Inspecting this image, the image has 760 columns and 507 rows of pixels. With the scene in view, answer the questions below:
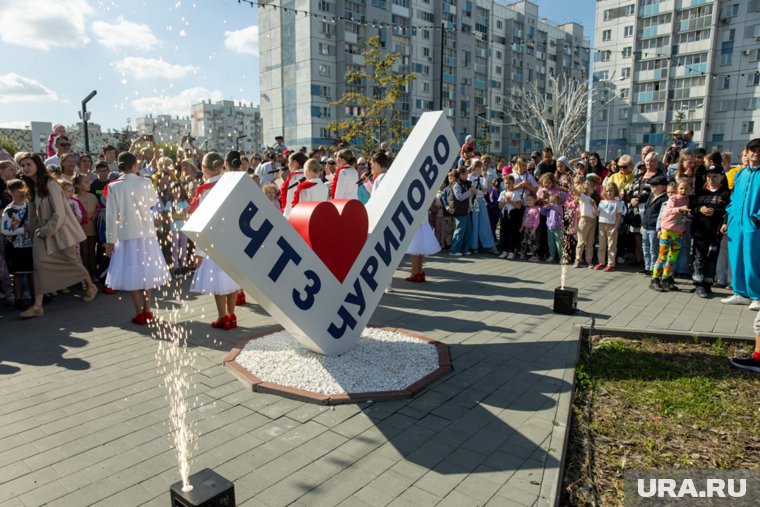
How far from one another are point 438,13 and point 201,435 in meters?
68.6

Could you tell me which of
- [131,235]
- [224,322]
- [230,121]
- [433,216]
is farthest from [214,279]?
[230,121]

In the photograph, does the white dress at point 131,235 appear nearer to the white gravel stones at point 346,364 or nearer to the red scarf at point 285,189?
the red scarf at point 285,189

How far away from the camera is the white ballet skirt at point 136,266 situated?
22.4 feet

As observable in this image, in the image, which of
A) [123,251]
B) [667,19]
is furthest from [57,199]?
[667,19]

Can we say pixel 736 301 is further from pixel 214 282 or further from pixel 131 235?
pixel 131 235

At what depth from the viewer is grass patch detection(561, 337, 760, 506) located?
3719 mm

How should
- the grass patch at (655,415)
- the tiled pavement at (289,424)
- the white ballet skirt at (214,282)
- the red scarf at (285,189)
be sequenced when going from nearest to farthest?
the tiled pavement at (289,424) → the grass patch at (655,415) → the white ballet skirt at (214,282) → the red scarf at (285,189)

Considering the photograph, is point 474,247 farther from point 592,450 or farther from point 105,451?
point 105,451

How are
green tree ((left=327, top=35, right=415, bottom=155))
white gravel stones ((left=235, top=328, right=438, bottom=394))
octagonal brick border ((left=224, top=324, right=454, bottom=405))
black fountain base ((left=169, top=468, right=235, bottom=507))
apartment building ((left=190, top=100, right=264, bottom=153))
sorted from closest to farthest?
1. black fountain base ((left=169, top=468, right=235, bottom=507))
2. octagonal brick border ((left=224, top=324, right=454, bottom=405))
3. white gravel stones ((left=235, top=328, right=438, bottom=394))
4. green tree ((left=327, top=35, right=415, bottom=155))
5. apartment building ((left=190, top=100, right=264, bottom=153))

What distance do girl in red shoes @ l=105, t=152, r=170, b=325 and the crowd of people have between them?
2 cm

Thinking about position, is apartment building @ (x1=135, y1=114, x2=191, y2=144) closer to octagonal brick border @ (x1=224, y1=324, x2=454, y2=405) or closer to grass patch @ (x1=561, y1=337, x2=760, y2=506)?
octagonal brick border @ (x1=224, y1=324, x2=454, y2=405)

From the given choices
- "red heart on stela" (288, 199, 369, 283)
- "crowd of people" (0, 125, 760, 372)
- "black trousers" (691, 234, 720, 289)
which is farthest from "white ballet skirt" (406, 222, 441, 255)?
"black trousers" (691, 234, 720, 289)

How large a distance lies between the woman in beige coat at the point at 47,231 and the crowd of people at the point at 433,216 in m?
0.02

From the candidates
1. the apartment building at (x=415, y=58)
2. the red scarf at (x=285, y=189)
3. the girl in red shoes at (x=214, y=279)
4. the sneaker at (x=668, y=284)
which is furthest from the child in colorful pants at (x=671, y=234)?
the apartment building at (x=415, y=58)
